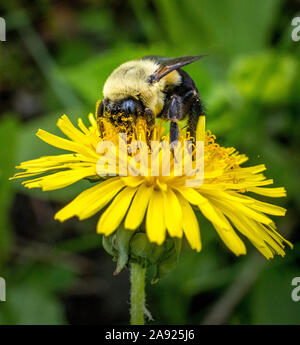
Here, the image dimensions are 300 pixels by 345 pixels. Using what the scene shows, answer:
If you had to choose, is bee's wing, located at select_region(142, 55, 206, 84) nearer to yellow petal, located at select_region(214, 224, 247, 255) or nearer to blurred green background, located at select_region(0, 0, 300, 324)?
yellow petal, located at select_region(214, 224, 247, 255)

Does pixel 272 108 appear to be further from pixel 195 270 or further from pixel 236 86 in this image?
pixel 195 270

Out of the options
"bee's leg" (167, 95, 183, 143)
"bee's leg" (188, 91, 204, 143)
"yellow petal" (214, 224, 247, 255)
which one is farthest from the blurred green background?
"yellow petal" (214, 224, 247, 255)

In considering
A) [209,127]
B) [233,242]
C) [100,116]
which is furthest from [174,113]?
[209,127]

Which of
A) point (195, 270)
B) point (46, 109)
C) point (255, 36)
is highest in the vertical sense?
point (255, 36)

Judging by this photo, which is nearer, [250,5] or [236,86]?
[236,86]

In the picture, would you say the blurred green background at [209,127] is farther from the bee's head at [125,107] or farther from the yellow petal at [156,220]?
the yellow petal at [156,220]

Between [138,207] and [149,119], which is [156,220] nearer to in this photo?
[138,207]
